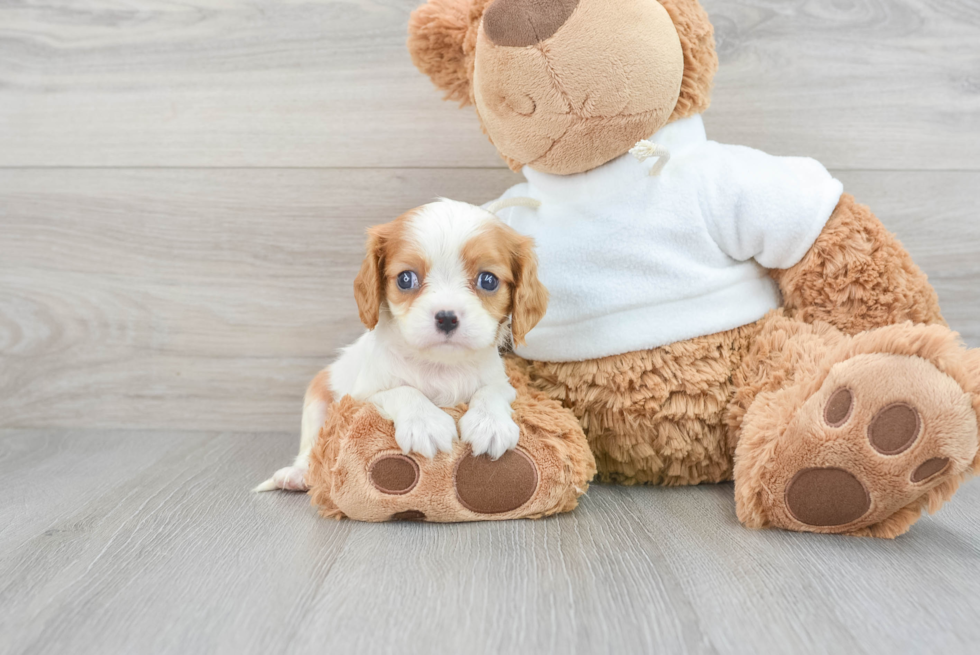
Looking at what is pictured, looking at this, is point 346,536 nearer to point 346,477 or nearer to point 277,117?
point 346,477

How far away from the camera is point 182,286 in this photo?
5.28 ft

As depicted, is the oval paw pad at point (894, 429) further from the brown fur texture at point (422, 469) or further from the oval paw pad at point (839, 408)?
the brown fur texture at point (422, 469)

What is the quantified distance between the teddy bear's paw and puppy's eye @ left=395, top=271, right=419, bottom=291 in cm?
54

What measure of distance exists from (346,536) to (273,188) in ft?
2.86

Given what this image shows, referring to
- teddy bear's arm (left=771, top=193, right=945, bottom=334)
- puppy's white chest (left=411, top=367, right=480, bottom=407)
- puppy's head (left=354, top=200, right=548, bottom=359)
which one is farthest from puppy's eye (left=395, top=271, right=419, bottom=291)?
teddy bear's arm (left=771, top=193, right=945, bottom=334)

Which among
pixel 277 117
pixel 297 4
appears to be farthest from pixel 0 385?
pixel 297 4

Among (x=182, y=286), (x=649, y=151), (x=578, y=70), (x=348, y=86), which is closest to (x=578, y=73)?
(x=578, y=70)

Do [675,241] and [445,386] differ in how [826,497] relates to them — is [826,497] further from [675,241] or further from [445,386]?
[445,386]

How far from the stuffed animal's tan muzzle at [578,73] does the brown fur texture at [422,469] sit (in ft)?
1.36

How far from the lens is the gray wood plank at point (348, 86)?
1.47 m

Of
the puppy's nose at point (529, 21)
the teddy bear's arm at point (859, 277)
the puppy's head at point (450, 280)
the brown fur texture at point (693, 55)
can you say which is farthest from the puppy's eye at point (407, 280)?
the teddy bear's arm at point (859, 277)

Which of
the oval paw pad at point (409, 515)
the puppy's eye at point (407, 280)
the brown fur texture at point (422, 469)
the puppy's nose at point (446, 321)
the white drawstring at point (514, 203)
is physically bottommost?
the oval paw pad at point (409, 515)

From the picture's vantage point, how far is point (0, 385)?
1.66 m

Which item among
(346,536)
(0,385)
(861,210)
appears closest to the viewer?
(346,536)
